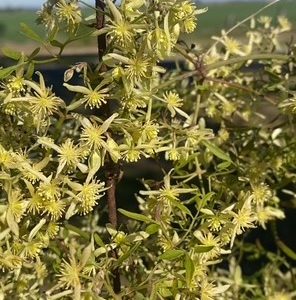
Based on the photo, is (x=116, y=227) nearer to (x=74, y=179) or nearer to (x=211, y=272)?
(x=74, y=179)

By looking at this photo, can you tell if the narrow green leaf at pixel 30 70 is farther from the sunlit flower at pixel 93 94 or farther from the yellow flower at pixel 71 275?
the yellow flower at pixel 71 275

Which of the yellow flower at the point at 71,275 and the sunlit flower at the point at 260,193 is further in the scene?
the sunlit flower at the point at 260,193

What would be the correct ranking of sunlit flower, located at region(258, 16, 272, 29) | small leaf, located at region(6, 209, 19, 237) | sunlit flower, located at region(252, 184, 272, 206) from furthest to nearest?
1. sunlit flower, located at region(258, 16, 272, 29)
2. sunlit flower, located at region(252, 184, 272, 206)
3. small leaf, located at region(6, 209, 19, 237)

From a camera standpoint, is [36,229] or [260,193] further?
[260,193]

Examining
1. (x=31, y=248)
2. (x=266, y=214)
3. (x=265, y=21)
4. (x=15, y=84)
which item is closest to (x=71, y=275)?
(x=31, y=248)

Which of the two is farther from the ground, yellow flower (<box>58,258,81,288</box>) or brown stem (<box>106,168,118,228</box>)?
brown stem (<box>106,168,118,228</box>)

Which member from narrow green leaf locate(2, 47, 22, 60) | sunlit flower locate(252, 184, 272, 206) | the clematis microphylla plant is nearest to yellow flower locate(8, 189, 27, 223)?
the clematis microphylla plant

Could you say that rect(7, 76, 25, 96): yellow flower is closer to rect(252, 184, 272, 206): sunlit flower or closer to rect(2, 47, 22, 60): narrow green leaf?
rect(2, 47, 22, 60): narrow green leaf

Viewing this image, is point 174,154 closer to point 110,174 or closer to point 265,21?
point 110,174

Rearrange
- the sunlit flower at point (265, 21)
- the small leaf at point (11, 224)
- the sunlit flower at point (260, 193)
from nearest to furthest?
the small leaf at point (11, 224)
the sunlit flower at point (260, 193)
the sunlit flower at point (265, 21)

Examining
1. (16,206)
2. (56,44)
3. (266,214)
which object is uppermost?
(56,44)

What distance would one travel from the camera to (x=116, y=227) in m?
0.61

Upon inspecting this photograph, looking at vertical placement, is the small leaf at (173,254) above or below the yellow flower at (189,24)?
below

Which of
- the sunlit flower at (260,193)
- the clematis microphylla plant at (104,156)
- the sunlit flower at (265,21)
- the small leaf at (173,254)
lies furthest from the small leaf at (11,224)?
the sunlit flower at (265,21)
